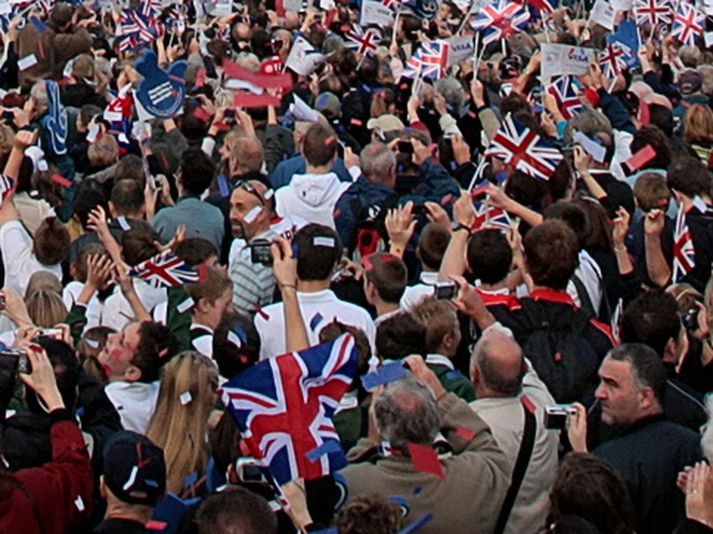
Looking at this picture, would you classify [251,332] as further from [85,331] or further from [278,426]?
[278,426]

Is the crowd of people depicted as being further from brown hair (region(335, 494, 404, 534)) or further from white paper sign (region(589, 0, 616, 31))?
white paper sign (region(589, 0, 616, 31))

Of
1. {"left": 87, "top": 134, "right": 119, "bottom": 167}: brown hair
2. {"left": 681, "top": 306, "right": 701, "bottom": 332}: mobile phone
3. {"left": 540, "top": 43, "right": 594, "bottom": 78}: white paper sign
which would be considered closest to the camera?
{"left": 681, "top": 306, "right": 701, "bottom": 332}: mobile phone

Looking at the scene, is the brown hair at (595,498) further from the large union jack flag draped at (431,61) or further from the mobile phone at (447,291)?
the large union jack flag draped at (431,61)

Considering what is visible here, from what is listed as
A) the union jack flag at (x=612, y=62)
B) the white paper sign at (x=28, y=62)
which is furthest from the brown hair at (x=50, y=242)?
the union jack flag at (x=612, y=62)

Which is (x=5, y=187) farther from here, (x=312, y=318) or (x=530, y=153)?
(x=530, y=153)

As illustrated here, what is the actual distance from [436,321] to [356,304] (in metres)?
1.54

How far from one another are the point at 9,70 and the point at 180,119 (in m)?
4.77

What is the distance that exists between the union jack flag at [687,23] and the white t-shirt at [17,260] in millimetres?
10069

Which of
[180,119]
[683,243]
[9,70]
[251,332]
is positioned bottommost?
[9,70]

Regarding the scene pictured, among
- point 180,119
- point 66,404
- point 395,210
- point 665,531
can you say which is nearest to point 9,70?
A: point 180,119

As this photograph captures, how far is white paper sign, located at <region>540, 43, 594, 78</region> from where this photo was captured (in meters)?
12.7

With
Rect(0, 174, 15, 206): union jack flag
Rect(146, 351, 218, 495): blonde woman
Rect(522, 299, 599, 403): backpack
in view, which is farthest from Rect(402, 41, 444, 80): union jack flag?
Rect(146, 351, 218, 495): blonde woman

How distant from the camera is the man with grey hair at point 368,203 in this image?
912 cm

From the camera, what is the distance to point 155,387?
6.36 metres
